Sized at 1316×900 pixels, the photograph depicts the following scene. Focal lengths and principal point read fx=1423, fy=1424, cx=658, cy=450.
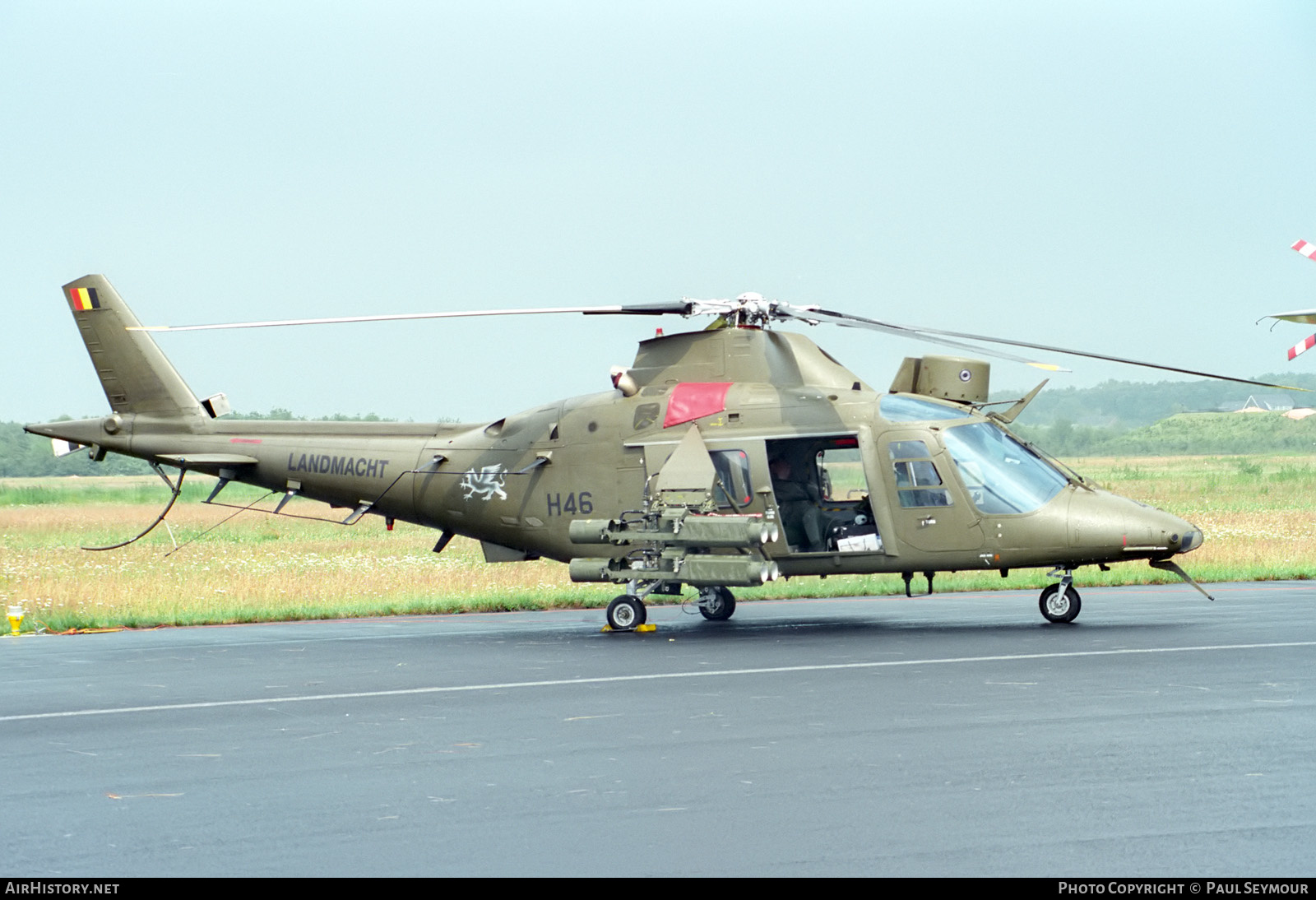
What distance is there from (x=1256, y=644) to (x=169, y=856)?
1097 centimetres

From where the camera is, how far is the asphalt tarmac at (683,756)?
22.5 ft

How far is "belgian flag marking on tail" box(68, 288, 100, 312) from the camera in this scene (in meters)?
19.9

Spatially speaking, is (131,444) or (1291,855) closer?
(1291,855)

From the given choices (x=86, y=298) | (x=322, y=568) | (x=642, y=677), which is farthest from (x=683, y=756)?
(x=322, y=568)

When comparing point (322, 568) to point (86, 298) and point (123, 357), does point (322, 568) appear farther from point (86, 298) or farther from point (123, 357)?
point (86, 298)

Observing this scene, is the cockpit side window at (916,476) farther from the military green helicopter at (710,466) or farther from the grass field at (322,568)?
the grass field at (322,568)

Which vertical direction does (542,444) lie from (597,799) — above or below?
above

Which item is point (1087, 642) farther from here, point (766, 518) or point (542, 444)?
point (542, 444)

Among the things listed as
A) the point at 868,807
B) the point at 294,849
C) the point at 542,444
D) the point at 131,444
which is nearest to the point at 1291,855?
the point at 868,807

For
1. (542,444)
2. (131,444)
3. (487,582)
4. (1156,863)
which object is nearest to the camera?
(1156,863)

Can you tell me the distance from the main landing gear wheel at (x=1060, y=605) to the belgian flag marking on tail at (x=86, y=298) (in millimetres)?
13332

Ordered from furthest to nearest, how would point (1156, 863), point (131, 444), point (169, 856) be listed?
Answer: 1. point (131, 444)
2. point (169, 856)
3. point (1156, 863)

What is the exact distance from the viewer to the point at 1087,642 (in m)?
14.6

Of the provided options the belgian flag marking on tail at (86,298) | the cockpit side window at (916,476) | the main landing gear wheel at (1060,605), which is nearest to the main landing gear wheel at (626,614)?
the cockpit side window at (916,476)
